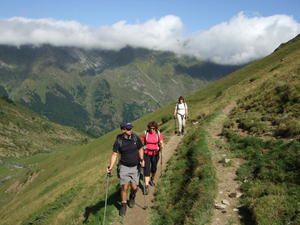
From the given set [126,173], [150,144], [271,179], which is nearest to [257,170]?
[271,179]

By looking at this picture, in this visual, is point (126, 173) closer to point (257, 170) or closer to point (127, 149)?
point (127, 149)

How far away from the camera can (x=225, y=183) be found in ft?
67.3

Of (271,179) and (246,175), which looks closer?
(271,179)

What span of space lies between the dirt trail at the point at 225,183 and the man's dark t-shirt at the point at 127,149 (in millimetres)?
4317

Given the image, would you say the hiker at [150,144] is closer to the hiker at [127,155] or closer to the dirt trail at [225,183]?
the hiker at [127,155]

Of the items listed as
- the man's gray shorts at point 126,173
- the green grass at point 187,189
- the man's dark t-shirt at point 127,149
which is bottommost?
the green grass at point 187,189

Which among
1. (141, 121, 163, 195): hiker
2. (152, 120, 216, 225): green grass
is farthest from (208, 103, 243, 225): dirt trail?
(141, 121, 163, 195): hiker

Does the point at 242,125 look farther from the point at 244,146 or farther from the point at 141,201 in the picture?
the point at 141,201

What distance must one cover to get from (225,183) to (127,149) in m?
5.32

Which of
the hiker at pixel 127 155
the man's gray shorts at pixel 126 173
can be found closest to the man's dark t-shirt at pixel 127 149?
the hiker at pixel 127 155

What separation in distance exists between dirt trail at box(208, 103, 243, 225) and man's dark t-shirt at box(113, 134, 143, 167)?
170 inches

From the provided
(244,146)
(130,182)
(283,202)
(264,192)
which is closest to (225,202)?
(264,192)

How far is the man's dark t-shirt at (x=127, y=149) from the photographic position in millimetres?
19219

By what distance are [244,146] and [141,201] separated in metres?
7.58
